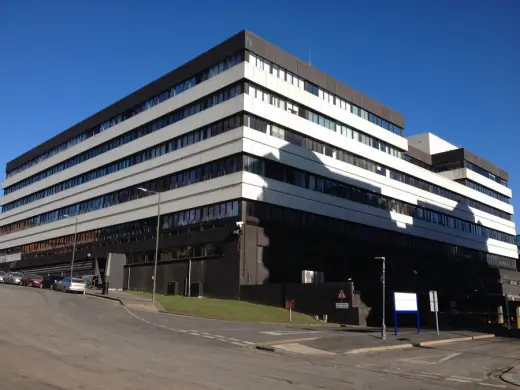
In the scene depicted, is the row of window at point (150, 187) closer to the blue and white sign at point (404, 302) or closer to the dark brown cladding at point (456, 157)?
the blue and white sign at point (404, 302)

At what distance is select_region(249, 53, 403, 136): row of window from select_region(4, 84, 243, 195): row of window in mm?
4103

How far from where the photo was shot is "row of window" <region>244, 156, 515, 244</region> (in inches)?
1917

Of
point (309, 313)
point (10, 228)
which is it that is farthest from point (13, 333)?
point (10, 228)

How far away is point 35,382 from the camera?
32.4ft

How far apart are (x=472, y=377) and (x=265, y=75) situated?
39.5 metres

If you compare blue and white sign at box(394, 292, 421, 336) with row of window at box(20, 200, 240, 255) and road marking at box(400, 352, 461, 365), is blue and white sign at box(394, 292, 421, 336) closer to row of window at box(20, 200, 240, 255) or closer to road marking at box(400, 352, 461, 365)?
road marking at box(400, 352, 461, 365)

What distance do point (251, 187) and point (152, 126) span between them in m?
19.3

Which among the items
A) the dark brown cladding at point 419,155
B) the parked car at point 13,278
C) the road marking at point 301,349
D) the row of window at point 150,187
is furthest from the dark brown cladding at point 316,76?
the parked car at point 13,278

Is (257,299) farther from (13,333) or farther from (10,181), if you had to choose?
(10,181)

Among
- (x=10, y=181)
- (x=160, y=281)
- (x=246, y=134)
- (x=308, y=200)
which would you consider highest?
(x=10, y=181)

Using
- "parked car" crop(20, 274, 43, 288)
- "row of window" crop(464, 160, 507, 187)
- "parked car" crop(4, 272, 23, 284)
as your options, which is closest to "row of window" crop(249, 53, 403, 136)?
"row of window" crop(464, 160, 507, 187)

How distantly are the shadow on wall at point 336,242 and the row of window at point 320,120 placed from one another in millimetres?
4261

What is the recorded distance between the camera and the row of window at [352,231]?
159 ft

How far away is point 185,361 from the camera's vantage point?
14469 millimetres
